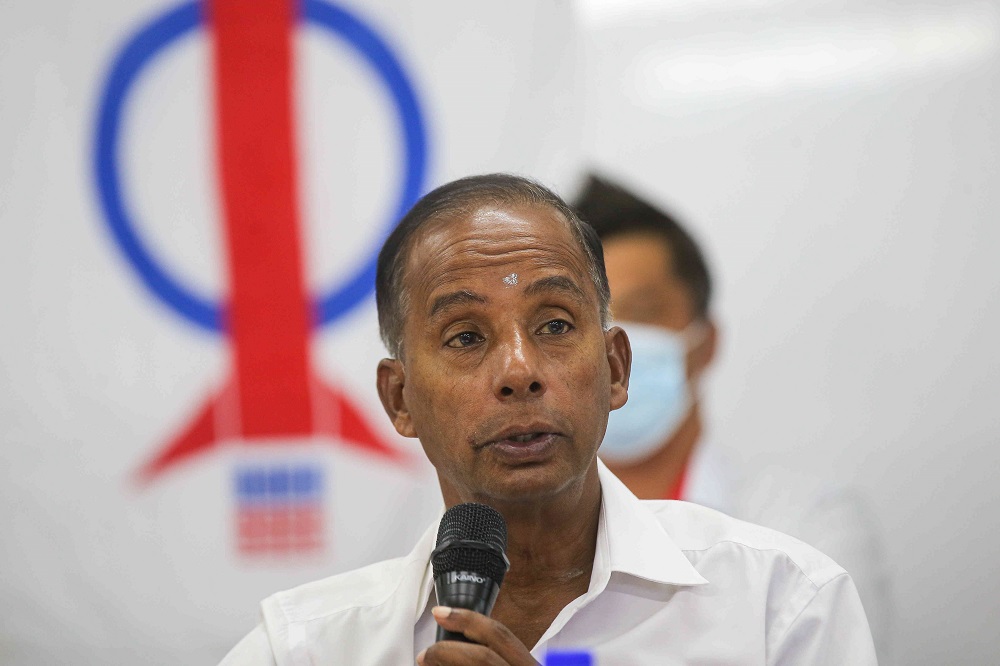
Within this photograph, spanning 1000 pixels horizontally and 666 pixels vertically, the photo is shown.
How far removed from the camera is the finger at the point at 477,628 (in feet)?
3.62

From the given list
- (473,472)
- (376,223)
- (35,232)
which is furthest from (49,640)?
(473,472)

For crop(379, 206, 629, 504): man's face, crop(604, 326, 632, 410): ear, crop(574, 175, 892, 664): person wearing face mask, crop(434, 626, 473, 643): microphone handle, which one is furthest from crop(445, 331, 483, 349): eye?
crop(574, 175, 892, 664): person wearing face mask

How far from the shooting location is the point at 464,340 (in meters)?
1.63

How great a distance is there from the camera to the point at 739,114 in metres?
2.75

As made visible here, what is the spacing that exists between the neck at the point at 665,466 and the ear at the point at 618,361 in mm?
980

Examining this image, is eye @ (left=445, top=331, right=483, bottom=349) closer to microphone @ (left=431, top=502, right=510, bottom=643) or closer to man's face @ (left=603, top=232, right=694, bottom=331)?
microphone @ (left=431, top=502, right=510, bottom=643)

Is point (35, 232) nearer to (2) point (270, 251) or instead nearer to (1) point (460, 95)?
(2) point (270, 251)

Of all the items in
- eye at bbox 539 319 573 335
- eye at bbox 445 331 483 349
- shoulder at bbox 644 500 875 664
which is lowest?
shoulder at bbox 644 500 875 664

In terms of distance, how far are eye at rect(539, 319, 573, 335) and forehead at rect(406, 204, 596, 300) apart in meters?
0.09

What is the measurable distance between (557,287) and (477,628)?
0.69m

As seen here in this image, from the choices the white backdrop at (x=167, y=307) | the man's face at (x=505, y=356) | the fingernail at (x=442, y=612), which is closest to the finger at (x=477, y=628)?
the fingernail at (x=442, y=612)

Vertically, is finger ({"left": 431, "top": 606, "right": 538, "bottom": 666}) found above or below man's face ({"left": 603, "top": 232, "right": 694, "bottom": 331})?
below

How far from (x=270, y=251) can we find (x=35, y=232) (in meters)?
0.69

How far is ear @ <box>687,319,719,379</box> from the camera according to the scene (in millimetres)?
2746
